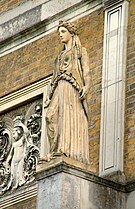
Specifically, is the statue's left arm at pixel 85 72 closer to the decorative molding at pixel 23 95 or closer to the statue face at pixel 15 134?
the decorative molding at pixel 23 95

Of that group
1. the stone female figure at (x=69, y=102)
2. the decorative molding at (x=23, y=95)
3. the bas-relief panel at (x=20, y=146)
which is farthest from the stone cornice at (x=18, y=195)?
the stone female figure at (x=69, y=102)

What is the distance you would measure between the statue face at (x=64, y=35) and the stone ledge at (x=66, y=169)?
1.84 meters

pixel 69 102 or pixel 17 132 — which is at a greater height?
pixel 17 132

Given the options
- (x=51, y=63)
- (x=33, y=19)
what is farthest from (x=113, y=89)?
(x=33, y=19)

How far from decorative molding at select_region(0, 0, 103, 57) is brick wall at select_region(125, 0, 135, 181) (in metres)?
0.94

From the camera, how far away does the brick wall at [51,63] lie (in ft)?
55.6

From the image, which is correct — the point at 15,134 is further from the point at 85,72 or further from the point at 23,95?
the point at 85,72

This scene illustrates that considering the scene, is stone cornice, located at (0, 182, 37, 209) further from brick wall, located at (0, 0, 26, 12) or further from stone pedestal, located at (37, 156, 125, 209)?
brick wall, located at (0, 0, 26, 12)

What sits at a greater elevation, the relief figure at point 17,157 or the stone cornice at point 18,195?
the relief figure at point 17,157

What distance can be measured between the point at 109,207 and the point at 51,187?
2.99ft

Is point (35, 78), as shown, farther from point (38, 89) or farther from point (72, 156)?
point (72, 156)

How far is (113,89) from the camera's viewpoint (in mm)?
16750

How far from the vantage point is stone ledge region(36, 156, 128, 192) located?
49.4 ft

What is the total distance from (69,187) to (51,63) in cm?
366
